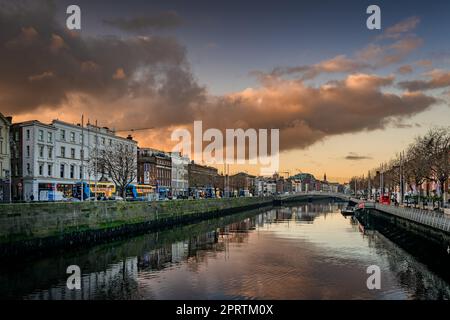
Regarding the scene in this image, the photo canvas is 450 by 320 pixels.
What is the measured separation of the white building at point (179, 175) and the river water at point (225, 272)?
92954 mm

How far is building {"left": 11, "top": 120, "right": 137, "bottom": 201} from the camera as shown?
71188 mm

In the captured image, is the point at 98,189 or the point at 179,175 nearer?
the point at 98,189

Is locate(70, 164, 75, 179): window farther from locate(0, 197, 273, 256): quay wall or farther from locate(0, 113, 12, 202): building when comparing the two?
locate(0, 197, 273, 256): quay wall

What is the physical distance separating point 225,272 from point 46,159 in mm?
55090

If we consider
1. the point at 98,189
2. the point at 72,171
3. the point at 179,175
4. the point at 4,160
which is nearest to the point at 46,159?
the point at 72,171

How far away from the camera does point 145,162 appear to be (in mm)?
120688

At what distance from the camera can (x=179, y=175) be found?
14475cm

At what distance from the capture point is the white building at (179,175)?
13894 centimetres

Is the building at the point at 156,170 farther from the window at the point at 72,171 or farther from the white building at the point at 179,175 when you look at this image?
the window at the point at 72,171

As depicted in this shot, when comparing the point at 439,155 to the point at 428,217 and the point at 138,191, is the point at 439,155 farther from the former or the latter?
the point at 138,191

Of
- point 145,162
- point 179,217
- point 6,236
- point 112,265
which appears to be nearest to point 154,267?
point 112,265

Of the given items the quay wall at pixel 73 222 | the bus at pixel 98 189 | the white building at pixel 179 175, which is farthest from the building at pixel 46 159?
the white building at pixel 179 175
